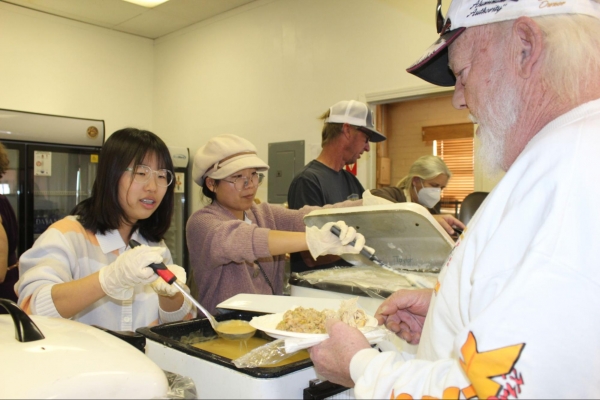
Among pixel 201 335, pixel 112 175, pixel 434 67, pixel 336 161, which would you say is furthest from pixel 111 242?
pixel 336 161

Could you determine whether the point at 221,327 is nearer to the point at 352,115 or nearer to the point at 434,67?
the point at 434,67

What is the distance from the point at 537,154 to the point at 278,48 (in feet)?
13.9

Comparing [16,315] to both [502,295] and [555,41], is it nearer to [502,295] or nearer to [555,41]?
[502,295]

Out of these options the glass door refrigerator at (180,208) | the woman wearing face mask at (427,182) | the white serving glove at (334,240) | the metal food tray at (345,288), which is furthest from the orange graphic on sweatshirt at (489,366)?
the glass door refrigerator at (180,208)

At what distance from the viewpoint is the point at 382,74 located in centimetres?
390

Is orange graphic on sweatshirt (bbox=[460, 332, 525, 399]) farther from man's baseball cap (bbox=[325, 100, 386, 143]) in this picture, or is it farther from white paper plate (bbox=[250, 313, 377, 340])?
man's baseball cap (bbox=[325, 100, 386, 143])

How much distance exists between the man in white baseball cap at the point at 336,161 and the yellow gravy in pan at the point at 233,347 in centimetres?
140

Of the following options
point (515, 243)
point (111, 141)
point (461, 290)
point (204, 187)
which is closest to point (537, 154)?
point (515, 243)

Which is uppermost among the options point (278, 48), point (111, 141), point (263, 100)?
point (278, 48)

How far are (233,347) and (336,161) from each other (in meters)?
1.78

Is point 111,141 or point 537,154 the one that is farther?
point 111,141

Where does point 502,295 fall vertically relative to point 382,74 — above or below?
below

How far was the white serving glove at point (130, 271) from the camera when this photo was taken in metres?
1.42

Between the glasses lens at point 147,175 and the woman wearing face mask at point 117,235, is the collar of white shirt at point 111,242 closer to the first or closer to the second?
the woman wearing face mask at point 117,235
